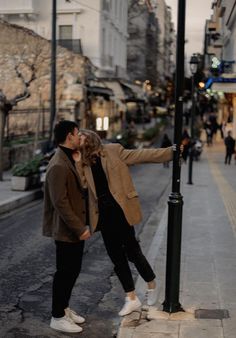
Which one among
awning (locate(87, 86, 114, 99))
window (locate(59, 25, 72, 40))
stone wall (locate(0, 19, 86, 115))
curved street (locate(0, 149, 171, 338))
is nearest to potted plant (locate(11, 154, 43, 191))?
curved street (locate(0, 149, 171, 338))

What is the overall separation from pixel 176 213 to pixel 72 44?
75.0 feet

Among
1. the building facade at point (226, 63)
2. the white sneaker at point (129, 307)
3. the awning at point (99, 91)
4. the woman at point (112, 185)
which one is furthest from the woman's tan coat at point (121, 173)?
the awning at point (99, 91)

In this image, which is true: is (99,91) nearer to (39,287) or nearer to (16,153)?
(16,153)

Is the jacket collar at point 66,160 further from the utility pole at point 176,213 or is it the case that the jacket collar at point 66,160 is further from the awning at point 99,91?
the awning at point 99,91

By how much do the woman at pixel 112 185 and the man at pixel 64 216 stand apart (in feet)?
0.32

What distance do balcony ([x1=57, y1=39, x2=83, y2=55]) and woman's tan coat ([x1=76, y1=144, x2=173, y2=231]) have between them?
2210 centimetres

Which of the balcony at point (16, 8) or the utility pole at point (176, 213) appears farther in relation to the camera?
the balcony at point (16, 8)

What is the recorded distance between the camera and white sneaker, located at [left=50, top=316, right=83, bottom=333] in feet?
17.0

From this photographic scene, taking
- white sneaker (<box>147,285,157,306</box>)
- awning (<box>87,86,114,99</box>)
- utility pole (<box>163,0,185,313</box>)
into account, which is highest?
awning (<box>87,86,114,99</box>)

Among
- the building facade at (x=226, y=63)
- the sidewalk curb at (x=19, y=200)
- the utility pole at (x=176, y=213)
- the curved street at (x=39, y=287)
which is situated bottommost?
the sidewalk curb at (x=19, y=200)

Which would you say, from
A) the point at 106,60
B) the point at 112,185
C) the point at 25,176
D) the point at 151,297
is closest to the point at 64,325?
the point at 151,297

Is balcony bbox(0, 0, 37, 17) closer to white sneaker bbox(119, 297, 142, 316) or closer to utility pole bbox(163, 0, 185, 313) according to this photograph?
utility pole bbox(163, 0, 185, 313)

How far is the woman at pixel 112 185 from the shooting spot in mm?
5090

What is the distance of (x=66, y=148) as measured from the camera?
502 cm
